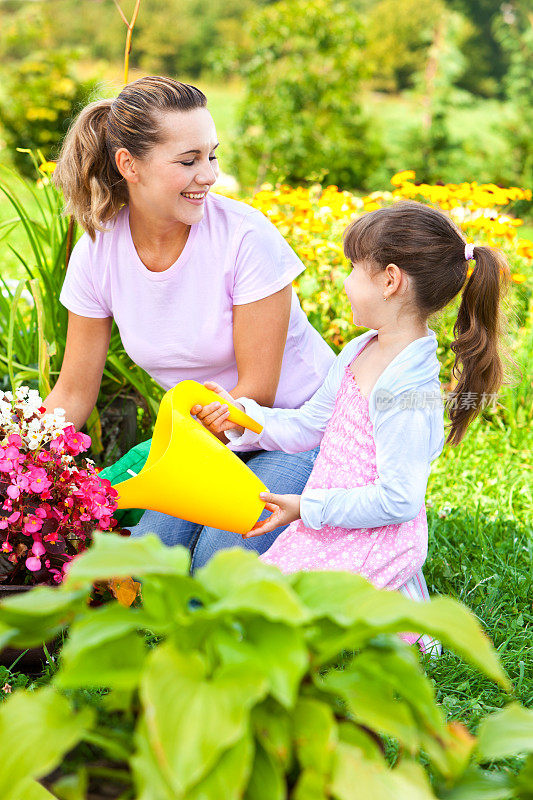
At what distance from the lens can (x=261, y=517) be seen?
6.98ft

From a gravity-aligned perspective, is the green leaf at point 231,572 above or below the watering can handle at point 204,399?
above

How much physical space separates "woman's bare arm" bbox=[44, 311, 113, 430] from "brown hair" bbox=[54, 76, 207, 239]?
0.27 m

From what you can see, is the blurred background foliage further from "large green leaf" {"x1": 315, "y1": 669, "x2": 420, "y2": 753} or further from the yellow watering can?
"large green leaf" {"x1": 315, "y1": 669, "x2": 420, "y2": 753}

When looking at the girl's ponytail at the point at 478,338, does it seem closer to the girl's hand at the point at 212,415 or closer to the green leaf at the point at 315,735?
the girl's hand at the point at 212,415

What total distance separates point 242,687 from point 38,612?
23 centimetres

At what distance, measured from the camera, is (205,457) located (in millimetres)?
1729

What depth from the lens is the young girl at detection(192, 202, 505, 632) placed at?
173 cm

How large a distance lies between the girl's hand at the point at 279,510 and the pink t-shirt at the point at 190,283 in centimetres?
59

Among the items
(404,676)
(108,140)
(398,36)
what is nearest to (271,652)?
(404,676)

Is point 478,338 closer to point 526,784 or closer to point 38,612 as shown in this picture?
point 526,784

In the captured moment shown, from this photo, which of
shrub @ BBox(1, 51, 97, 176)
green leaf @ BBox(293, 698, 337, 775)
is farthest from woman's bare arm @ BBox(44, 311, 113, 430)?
shrub @ BBox(1, 51, 97, 176)

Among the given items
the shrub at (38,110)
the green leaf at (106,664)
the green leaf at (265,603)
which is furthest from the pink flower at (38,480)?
the shrub at (38,110)

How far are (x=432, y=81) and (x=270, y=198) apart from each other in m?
8.04

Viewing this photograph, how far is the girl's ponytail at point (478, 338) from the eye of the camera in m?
1.82
